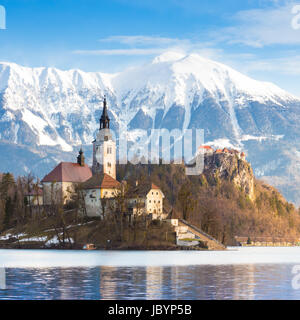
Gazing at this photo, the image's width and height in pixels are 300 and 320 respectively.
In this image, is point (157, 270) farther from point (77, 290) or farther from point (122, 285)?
point (77, 290)

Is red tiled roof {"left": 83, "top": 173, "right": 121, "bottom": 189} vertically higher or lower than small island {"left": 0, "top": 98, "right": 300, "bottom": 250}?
higher

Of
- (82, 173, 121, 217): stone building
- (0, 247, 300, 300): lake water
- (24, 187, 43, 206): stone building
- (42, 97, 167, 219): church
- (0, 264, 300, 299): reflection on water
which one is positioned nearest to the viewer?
(0, 264, 300, 299): reflection on water

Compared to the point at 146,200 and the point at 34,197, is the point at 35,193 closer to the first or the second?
the point at 34,197

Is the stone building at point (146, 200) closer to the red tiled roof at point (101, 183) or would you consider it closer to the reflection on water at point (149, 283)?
the red tiled roof at point (101, 183)

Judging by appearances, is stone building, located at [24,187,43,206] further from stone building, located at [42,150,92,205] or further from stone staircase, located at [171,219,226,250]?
stone staircase, located at [171,219,226,250]

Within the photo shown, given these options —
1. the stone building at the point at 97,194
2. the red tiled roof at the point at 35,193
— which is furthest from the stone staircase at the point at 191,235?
the red tiled roof at the point at 35,193

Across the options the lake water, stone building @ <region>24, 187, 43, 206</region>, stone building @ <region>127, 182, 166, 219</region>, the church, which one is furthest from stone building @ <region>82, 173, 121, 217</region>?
the lake water

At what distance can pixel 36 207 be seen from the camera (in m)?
186

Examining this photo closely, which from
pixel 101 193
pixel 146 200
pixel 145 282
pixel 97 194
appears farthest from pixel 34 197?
pixel 145 282

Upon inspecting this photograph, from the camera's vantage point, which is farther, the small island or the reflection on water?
the small island

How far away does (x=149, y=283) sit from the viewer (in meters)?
68.7

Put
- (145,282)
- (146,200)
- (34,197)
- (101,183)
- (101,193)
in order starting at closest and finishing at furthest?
(145,282), (146,200), (101,193), (101,183), (34,197)

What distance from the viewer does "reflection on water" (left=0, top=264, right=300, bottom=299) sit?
5894cm

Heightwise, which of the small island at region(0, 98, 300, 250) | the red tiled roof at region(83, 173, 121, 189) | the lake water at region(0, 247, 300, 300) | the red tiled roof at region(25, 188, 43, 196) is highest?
the red tiled roof at region(83, 173, 121, 189)
